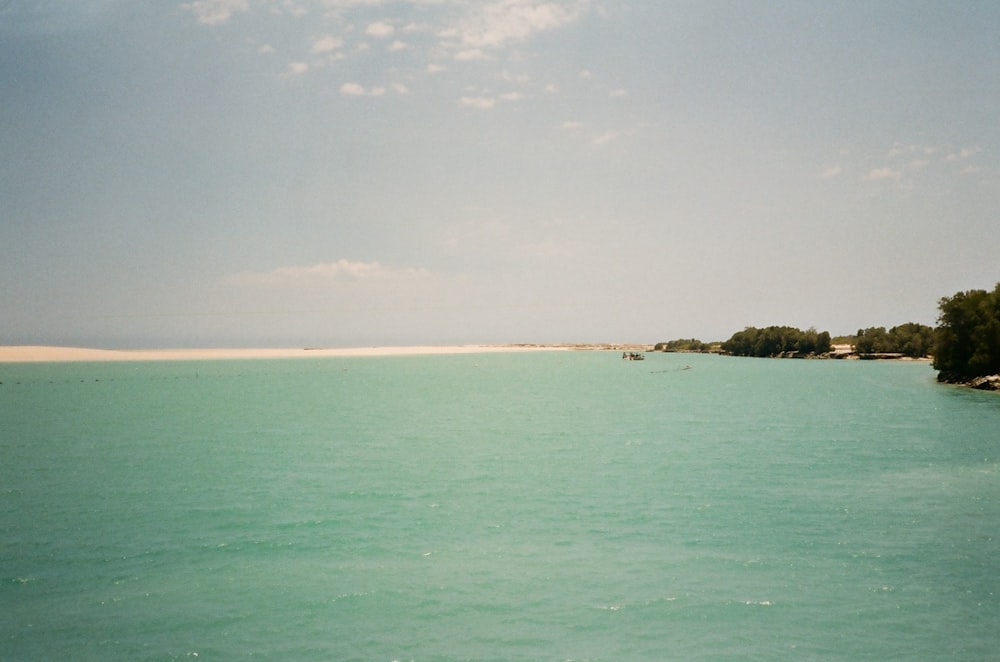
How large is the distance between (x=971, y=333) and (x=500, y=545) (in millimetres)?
101073

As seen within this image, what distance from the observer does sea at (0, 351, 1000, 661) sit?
15.6m

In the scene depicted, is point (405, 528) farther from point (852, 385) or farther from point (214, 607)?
point (852, 385)

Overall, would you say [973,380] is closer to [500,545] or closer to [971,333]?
[971,333]

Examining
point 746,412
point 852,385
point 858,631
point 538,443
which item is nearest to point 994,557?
point 858,631

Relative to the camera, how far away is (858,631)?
15750mm

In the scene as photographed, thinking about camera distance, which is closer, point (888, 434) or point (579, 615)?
point (579, 615)

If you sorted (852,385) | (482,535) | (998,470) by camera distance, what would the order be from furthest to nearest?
1. (852,385)
2. (998,470)
3. (482,535)

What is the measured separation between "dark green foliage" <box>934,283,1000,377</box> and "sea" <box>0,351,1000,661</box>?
163ft

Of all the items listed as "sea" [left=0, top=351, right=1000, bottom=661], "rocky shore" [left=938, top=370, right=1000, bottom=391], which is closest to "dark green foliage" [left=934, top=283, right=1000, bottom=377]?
"rocky shore" [left=938, top=370, right=1000, bottom=391]

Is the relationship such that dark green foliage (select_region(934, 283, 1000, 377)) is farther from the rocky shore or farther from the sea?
the sea

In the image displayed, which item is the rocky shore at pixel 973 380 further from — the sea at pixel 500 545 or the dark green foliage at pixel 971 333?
the sea at pixel 500 545

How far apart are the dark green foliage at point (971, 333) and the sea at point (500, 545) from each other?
163ft

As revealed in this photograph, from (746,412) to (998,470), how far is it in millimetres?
32089

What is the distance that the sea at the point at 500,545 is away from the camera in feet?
51.2
